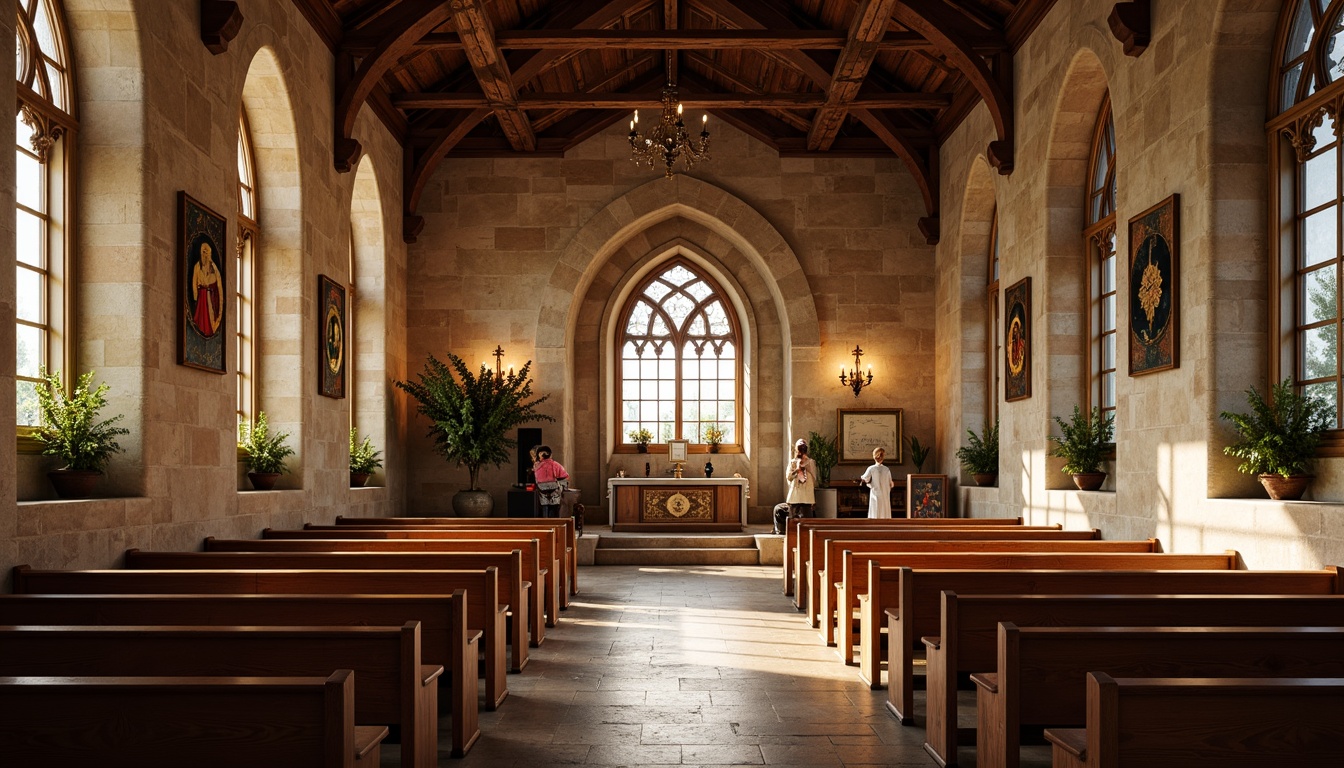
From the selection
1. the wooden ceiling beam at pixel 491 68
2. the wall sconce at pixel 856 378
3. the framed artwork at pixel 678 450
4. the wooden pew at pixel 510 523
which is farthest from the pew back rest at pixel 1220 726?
the framed artwork at pixel 678 450

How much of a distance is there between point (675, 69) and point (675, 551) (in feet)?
18.6

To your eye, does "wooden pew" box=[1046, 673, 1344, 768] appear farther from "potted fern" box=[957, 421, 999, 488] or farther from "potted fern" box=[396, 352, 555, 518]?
"potted fern" box=[396, 352, 555, 518]

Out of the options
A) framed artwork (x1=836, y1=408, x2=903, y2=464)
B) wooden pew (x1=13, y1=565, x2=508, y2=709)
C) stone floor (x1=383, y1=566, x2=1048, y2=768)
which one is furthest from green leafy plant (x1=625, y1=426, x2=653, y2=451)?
wooden pew (x1=13, y1=565, x2=508, y2=709)

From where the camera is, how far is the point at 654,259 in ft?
47.3

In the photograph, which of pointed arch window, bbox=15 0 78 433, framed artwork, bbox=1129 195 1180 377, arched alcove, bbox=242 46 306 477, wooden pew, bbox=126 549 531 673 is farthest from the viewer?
arched alcove, bbox=242 46 306 477

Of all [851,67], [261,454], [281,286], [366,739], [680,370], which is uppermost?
[851,67]

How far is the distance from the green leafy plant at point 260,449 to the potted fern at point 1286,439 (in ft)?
21.1

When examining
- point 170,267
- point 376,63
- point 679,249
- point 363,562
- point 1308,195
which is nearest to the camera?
point 363,562

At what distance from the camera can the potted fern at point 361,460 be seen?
1127cm

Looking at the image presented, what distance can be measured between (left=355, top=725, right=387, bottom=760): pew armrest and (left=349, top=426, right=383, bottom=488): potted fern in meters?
8.17

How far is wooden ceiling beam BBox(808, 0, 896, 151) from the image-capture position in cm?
906

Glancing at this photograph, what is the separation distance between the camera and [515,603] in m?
6.01

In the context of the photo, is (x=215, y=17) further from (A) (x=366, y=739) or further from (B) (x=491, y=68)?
(A) (x=366, y=739)

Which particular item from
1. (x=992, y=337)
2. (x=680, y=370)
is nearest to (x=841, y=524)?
(x=992, y=337)
